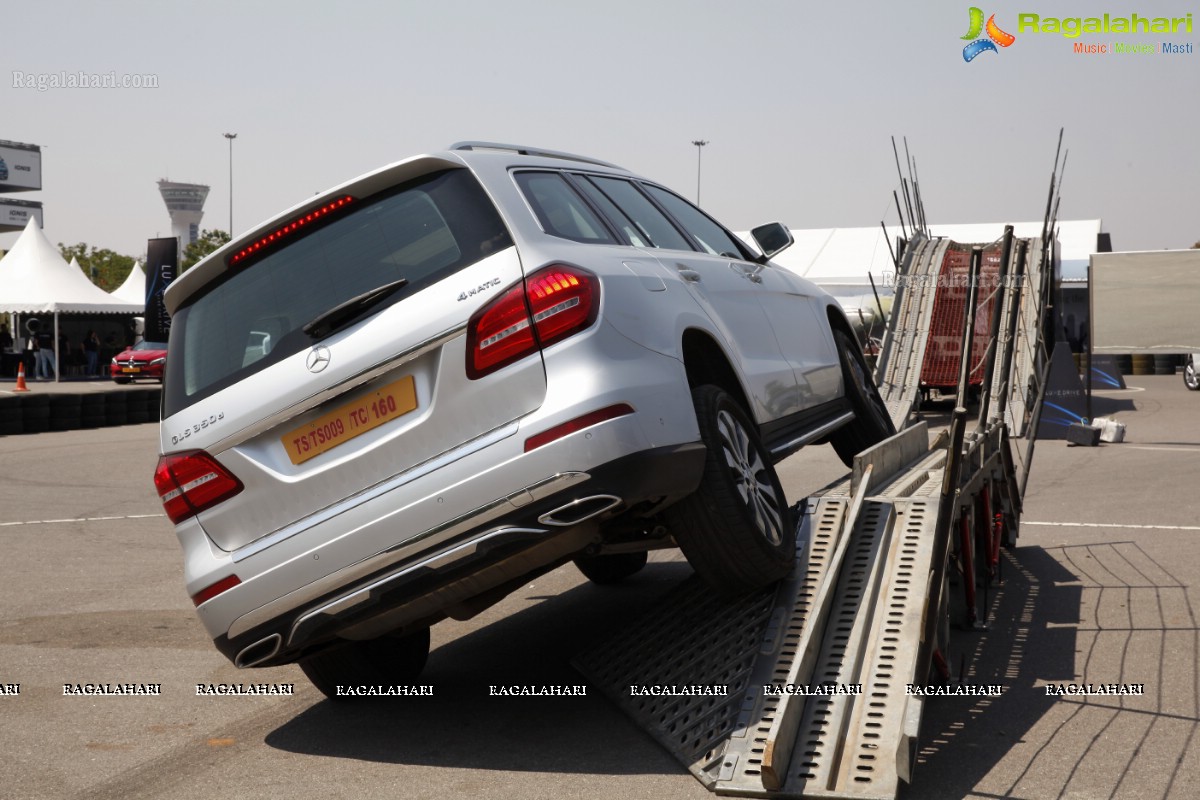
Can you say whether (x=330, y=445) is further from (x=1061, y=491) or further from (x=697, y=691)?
(x=1061, y=491)

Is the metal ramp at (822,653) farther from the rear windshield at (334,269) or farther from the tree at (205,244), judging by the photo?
the tree at (205,244)

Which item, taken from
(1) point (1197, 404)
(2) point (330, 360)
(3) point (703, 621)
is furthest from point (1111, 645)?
(1) point (1197, 404)

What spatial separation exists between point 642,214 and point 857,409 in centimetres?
261

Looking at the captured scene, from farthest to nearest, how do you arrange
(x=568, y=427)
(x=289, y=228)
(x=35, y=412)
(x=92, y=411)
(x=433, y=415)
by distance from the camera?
(x=92, y=411)
(x=35, y=412)
(x=289, y=228)
(x=433, y=415)
(x=568, y=427)

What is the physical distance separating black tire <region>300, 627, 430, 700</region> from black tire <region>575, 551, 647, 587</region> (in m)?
2.27

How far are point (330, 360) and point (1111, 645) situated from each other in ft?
12.8

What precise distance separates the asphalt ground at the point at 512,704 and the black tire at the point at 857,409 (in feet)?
3.82

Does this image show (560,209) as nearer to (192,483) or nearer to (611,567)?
(192,483)

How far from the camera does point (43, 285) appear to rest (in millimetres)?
33656

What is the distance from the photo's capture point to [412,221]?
13.5ft

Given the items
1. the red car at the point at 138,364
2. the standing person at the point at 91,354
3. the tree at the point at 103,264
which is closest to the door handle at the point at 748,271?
the red car at the point at 138,364

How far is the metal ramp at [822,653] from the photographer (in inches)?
148

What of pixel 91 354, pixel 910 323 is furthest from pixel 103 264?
pixel 910 323

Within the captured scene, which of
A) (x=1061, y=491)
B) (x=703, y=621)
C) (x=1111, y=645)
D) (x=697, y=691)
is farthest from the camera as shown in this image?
(x=1061, y=491)
